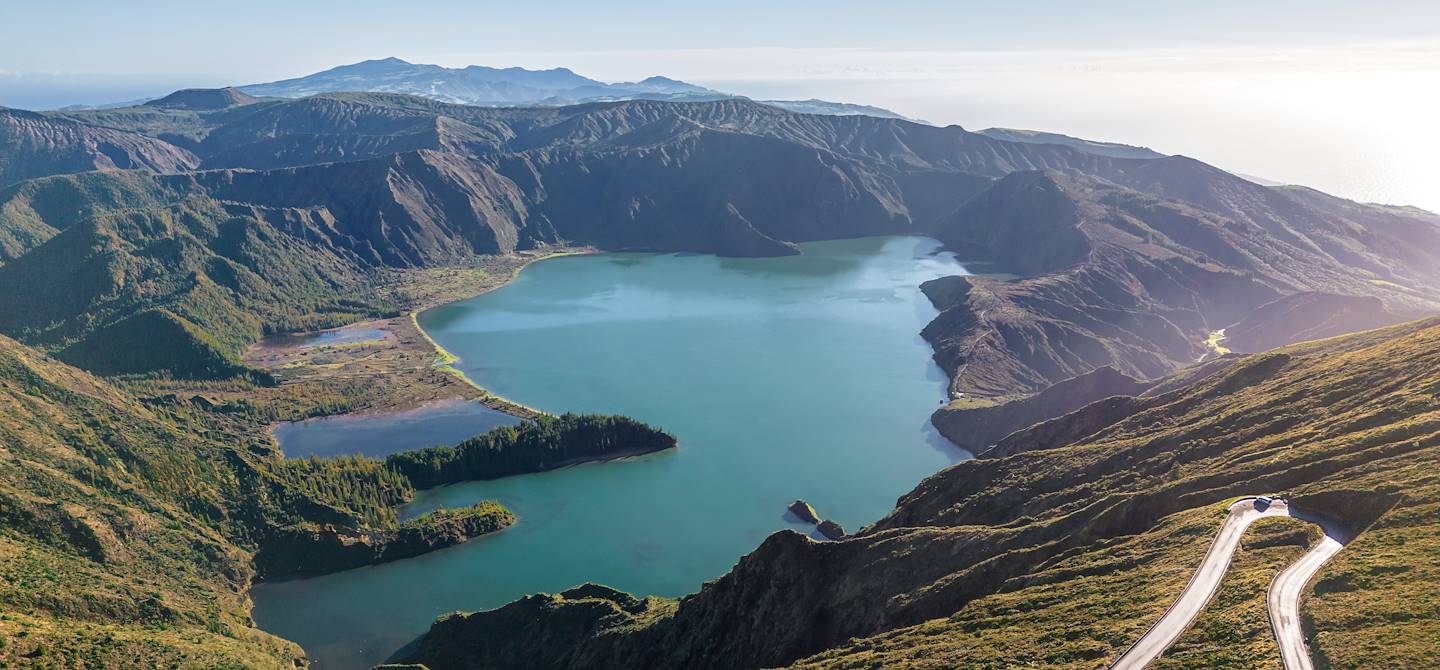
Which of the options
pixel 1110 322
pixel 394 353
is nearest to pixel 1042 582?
pixel 1110 322

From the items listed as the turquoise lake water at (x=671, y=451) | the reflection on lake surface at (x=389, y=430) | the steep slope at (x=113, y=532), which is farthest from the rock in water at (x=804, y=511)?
the steep slope at (x=113, y=532)

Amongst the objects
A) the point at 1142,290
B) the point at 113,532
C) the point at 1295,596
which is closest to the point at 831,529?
the point at 1295,596

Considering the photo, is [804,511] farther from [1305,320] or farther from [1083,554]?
[1305,320]

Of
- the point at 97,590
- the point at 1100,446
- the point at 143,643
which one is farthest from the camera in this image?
the point at 1100,446

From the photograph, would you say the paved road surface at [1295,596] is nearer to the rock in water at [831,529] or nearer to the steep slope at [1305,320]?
the rock in water at [831,529]

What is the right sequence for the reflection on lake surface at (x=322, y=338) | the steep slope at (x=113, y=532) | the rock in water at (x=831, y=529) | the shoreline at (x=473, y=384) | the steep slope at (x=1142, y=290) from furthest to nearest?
the reflection on lake surface at (x=322, y=338) < the steep slope at (x=1142, y=290) < the shoreline at (x=473, y=384) < the rock in water at (x=831, y=529) < the steep slope at (x=113, y=532)

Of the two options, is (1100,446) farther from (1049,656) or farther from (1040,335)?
(1040,335)
